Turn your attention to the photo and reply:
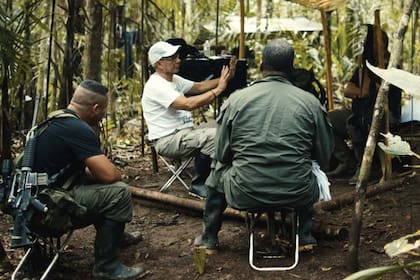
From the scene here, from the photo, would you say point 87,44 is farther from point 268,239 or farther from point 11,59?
point 268,239

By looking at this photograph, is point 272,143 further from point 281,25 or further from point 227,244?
point 281,25

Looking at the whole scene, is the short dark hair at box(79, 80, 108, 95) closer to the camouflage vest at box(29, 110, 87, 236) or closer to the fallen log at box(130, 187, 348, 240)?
the camouflage vest at box(29, 110, 87, 236)

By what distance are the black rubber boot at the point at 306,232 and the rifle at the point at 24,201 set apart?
1712 millimetres

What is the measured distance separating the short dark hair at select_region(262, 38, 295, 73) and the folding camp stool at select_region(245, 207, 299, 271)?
0.92 m

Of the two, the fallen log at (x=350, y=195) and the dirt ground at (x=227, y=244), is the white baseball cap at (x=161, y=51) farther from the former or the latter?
the fallen log at (x=350, y=195)

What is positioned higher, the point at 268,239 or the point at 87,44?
the point at 87,44

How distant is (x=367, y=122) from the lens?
20.8 feet

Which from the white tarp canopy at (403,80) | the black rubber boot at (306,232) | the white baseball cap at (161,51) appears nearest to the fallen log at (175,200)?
the black rubber boot at (306,232)

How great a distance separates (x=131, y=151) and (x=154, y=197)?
9.22 ft

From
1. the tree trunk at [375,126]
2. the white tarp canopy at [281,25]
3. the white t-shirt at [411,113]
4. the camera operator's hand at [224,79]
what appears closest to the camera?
the tree trunk at [375,126]

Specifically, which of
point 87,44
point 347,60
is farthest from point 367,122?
point 347,60

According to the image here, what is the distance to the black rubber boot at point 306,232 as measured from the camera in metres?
4.48

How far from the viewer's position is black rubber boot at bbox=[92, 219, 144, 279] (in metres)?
4.19

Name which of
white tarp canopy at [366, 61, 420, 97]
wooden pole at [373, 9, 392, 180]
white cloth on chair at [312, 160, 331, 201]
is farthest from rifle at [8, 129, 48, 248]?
wooden pole at [373, 9, 392, 180]
